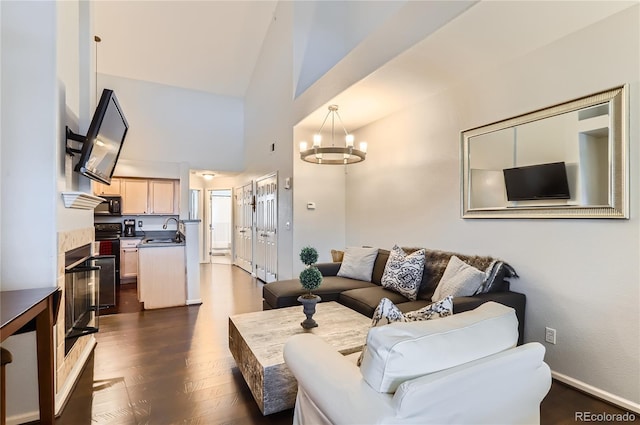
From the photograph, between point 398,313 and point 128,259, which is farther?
point 128,259

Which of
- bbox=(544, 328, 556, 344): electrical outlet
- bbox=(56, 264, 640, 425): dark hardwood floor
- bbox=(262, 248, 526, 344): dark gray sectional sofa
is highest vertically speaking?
bbox=(262, 248, 526, 344): dark gray sectional sofa

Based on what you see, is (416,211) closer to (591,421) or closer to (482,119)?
(482,119)

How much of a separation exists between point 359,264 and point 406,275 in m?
0.84

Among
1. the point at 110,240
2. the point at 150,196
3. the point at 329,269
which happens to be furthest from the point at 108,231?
the point at 329,269

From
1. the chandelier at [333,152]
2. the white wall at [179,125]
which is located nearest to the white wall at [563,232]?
the chandelier at [333,152]

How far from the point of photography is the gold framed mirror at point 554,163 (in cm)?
210

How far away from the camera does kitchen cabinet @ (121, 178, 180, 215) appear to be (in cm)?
634

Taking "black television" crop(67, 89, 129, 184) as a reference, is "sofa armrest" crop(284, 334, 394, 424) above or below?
below

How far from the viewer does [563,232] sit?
7.83 feet

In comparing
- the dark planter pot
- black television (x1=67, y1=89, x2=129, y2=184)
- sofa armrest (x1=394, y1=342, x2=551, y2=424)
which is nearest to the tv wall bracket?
black television (x1=67, y1=89, x2=129, y2=184)

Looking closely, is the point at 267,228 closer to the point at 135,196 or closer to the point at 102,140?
the point at 135,196

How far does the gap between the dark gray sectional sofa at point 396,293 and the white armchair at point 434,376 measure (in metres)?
1.03

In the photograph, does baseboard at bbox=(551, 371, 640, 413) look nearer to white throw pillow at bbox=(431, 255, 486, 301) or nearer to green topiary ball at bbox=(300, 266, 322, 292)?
white throw pillow at bbox=(431, 255, 486, 301)
